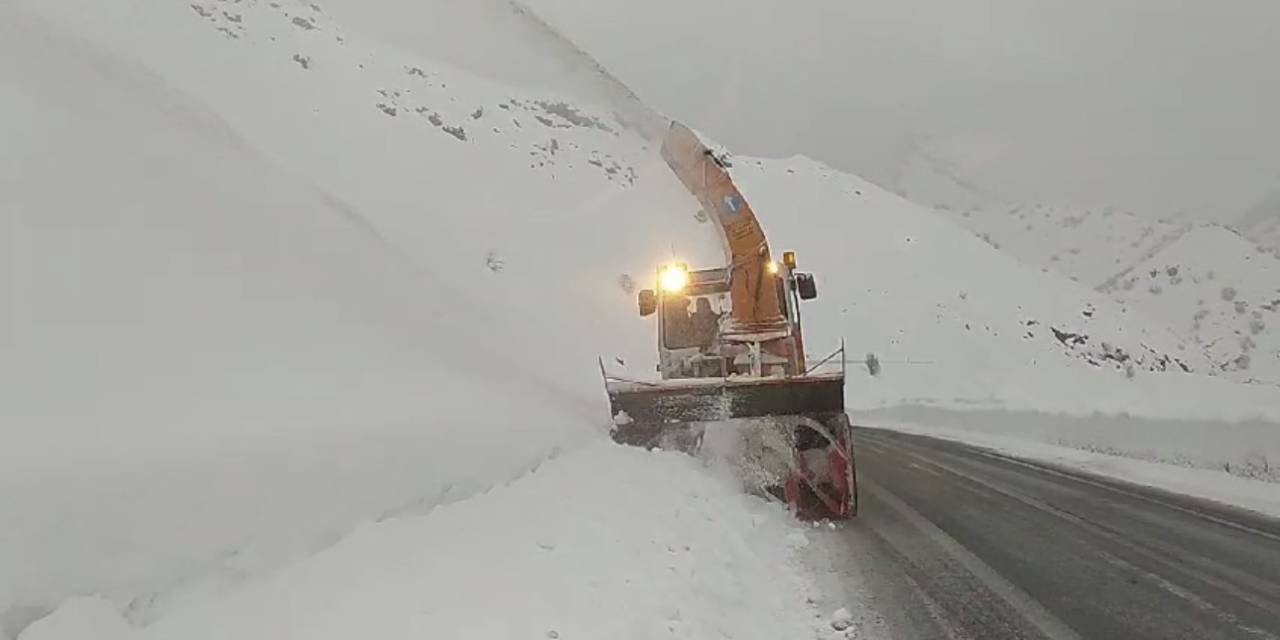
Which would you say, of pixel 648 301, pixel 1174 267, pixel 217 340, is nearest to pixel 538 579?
pixel 217 340

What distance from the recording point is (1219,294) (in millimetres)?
86812

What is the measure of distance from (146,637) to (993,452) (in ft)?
54.3

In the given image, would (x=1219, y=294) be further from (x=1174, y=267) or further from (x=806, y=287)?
(x=806, y=287)

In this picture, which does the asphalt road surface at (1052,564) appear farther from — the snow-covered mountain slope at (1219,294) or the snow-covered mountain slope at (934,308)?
the snow-covered mountain slope at (1219,294)

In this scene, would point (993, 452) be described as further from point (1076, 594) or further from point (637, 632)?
point (637, 632)

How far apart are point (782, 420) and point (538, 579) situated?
468 cm

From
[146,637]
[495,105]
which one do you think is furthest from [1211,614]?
[495,105]

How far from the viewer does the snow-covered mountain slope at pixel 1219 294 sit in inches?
2623

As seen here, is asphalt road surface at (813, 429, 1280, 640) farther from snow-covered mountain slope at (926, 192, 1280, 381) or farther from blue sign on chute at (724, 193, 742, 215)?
snow-covered mountain slope at (926, 192, 1280, 381)

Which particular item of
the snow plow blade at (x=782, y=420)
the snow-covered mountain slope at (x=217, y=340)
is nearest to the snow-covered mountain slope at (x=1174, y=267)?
the snow-covered mountain slope at (x=217, y=340)

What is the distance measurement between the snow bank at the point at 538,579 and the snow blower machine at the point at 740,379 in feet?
2.94

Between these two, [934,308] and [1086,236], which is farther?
[1086,236]

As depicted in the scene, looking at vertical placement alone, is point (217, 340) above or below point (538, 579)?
above

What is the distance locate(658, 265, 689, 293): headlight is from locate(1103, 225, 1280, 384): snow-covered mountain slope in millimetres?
54986
